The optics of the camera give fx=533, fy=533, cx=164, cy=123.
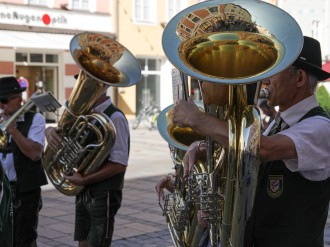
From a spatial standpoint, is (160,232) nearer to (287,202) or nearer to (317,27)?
(287,202)

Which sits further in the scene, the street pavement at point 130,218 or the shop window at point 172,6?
the shop window at point 172,6

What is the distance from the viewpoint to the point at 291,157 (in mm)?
2057

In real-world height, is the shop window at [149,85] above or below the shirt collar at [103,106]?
below

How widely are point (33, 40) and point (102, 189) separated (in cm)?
1648

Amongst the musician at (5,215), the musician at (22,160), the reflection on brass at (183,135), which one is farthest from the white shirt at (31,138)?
the reflection on brass at (183,135)

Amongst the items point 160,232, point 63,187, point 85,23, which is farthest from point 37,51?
point 63,187

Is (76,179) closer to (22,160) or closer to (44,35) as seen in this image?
(22,160)

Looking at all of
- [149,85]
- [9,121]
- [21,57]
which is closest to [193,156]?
[9,121]

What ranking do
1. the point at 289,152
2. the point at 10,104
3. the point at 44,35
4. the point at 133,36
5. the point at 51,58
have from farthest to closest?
the point at 133,36, the point at 51,58, the point at 44,35, the point at 10,104, the point at 289,152

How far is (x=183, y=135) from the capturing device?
3.01m

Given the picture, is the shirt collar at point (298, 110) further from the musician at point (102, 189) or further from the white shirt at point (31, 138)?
the white shirt at point (31, 138)

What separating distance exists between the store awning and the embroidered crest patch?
1752cm

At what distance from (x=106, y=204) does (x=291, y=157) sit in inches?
74.8

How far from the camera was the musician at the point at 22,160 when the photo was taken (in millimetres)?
A: 3984
